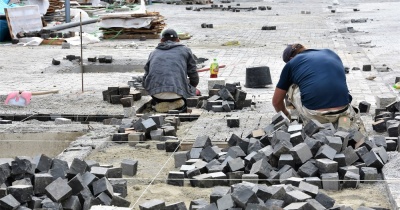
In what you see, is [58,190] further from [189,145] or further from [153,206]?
[189,145]

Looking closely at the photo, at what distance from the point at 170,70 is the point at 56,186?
15.2ft

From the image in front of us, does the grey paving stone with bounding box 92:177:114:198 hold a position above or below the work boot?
above

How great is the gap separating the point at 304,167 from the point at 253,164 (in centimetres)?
46

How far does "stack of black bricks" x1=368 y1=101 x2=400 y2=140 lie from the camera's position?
7904 mm

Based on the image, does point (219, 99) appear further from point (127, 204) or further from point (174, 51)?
point (127, 204)

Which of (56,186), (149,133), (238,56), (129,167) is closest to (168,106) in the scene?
(149,133)

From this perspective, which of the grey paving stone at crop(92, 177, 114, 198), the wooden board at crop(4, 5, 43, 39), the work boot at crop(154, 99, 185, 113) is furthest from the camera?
the wooden board at crop(4, 5, 43, 39)

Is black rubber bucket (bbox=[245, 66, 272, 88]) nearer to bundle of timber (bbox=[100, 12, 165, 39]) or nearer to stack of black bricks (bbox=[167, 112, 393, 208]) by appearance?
stack of black bricks (bbox=[167, 112, 393, 208])

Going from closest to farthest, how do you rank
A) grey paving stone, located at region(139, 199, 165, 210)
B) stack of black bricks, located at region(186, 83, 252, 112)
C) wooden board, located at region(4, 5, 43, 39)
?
grey paving stone, located at region(139, 199, 165, 210) → stack of black bricks, located at region(186, 83, 252, 112) → wooden board, located at region(4, 5, 43, 39)

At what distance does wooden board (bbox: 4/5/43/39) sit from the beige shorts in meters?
13.5

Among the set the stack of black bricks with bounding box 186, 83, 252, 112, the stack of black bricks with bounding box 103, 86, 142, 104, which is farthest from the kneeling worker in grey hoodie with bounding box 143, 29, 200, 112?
the stack of black bricks with bounding box 103, 86, 142, 104

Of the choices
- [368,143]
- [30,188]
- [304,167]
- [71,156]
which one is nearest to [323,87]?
[368,143]

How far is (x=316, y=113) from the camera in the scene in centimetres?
821

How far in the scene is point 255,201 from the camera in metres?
5.46
